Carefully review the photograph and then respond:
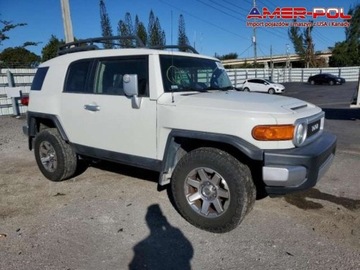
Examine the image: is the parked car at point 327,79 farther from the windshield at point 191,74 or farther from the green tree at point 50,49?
the windshield at point 191,74

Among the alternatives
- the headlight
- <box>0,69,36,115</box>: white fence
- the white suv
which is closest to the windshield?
the white suv

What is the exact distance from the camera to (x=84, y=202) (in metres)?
4.30

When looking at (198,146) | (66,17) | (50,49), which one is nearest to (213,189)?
(198,146)

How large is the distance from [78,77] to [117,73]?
0.78 metres

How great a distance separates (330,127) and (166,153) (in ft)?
25.2

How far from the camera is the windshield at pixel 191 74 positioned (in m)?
3.82

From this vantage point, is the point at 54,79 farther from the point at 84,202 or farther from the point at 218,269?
the point at 218,269

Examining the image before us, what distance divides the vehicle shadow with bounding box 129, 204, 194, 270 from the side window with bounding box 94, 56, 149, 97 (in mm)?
1579

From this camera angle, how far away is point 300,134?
3.18 meters

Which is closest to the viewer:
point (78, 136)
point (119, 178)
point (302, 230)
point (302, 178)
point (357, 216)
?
point (302, 178)

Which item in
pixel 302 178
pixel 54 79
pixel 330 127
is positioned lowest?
pixel 330 127

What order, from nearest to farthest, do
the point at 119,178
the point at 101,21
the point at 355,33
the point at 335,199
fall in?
the point at 335,199 < the point at 119,178 < the point at 101,21 < the point at 355,33

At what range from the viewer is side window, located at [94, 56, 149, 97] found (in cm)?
383

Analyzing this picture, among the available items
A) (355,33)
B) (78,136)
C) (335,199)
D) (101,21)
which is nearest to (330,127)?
(335,199)
